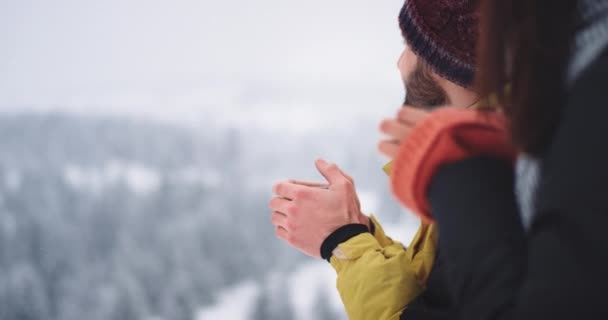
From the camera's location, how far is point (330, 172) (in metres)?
0.79

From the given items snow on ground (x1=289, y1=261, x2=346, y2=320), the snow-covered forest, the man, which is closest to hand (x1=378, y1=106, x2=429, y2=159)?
the man

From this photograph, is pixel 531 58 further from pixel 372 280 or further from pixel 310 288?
pixel 310 288

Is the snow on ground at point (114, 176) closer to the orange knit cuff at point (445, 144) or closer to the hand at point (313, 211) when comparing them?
the hand at point (313, 211)

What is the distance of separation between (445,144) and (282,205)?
0.41m

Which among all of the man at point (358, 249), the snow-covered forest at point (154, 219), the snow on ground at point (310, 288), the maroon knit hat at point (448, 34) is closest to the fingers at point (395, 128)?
the man at point (358, 249)

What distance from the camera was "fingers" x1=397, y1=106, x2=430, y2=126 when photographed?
42cm

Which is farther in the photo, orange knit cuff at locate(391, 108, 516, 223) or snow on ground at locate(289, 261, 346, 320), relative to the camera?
snow on ground at locate(289, 261, 346, 320)

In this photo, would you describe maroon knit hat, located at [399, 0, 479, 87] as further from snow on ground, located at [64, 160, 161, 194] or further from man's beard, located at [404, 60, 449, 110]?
snow on ground, located at [64, 160, 161, 194]

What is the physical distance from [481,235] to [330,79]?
75.2 inches

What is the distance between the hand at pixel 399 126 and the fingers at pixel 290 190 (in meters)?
0.30

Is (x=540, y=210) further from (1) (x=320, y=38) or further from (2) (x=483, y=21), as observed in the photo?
(1) (x=320, y=38)

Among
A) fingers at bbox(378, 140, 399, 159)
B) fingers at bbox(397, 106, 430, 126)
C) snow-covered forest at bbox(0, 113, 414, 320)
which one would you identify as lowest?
snow-covered forest at bbox(0, 113, 414, 320)

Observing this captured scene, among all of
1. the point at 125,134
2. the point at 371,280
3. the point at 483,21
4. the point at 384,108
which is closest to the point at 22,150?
the point at 125,134

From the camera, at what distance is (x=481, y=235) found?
36 centimetres
